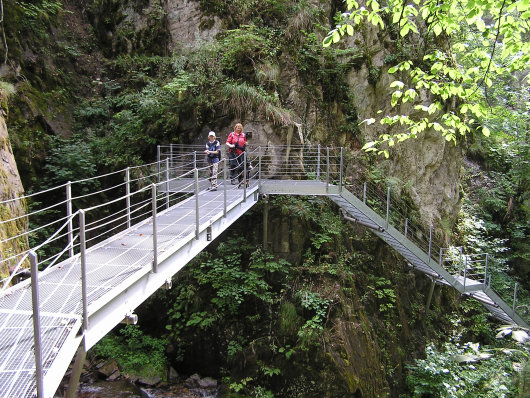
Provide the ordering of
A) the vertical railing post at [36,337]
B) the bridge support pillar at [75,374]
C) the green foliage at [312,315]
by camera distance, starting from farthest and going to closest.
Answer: the green foliage at [312,315] → the bridge support pillar at [75,374] → the vertical railing post at [36,337]

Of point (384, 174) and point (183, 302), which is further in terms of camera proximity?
point (384, 174)

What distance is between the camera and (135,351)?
8.66 metres

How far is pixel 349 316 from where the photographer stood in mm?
8820

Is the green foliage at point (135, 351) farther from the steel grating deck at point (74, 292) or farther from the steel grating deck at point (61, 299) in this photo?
the steel grating deck at point (61, 299)

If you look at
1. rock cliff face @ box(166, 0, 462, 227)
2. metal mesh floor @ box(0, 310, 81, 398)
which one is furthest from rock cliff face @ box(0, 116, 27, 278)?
rock cliff face @ box(166, 0, 462, 227)

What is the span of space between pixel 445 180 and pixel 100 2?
15.0m

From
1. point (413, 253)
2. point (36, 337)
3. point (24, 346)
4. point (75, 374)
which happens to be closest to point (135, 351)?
point (75, 374)

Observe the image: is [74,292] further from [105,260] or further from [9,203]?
[9,203]

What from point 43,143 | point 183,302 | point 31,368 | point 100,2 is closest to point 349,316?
point 183,302

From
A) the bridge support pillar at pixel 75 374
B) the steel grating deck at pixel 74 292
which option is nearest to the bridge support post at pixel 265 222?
the steel grating deck at pixel 74 292

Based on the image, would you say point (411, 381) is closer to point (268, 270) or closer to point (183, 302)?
point (268, 270)

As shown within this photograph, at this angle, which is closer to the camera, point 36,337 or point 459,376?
point 36,337

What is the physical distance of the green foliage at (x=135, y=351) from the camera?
27.1 ft

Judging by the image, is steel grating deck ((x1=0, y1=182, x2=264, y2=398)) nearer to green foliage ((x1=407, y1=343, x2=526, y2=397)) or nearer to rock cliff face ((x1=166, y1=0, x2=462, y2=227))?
green foliage ((x1=407, y1=343, x2=526, y2=397))
